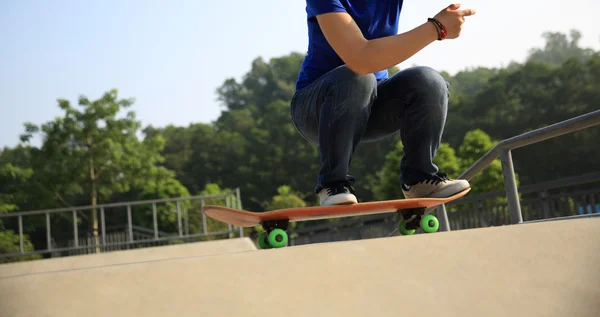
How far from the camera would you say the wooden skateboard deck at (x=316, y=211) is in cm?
255

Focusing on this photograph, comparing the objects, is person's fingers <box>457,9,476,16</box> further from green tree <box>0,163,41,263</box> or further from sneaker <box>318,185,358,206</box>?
green tree <box>0,163,41,263</box>

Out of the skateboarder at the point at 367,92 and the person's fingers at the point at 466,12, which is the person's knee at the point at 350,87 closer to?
the skateboarder at the point at 367,92

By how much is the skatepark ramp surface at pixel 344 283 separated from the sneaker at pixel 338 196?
777 mm

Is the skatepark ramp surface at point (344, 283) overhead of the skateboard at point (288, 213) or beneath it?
beneath

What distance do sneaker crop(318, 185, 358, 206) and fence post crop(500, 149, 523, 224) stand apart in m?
1.26

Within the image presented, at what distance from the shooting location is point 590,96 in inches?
1348

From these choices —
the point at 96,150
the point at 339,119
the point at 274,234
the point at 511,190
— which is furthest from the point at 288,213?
the point at 96,150

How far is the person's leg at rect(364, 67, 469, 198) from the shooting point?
259 centimetres

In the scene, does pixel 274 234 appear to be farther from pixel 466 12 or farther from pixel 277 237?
pixel 466 12

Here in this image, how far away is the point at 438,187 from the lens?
2.71m

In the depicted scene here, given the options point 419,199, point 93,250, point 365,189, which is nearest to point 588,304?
point 419,199

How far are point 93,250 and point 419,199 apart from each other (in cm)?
1692

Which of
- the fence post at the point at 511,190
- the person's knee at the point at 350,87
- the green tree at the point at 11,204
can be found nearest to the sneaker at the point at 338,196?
the person's knee at the point at 350,87

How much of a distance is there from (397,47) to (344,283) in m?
1.06
